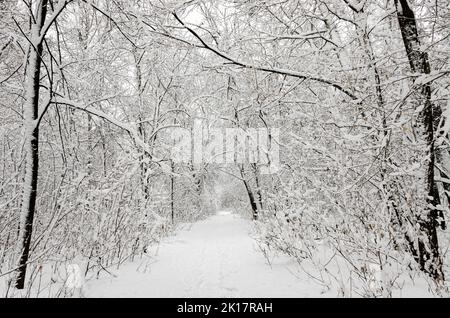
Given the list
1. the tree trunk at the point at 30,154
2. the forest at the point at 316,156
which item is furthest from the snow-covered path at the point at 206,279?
the tree trunk at the point at 30,154

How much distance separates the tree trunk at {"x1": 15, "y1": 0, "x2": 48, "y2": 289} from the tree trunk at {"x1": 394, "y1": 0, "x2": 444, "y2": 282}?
380cm

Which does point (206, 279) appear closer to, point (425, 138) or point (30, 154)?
point (30, 154)

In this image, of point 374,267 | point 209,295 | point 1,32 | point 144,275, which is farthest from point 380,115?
point 1,32

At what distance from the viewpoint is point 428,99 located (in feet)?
10.6

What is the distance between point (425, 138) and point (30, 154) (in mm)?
4261

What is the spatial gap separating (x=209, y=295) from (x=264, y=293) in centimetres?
64

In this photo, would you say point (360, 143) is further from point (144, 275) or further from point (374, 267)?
point (144, 275)

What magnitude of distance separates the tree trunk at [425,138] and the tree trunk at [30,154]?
3.80 m

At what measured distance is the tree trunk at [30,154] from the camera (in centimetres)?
321

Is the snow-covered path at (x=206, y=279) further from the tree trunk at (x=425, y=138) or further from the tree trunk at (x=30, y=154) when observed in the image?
the tree trunk at (x=425, y=138)

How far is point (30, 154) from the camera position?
3.33 metres

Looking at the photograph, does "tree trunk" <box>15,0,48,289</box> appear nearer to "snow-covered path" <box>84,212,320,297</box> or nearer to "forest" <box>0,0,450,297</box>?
"forest" <box>0,0,450,297</box>

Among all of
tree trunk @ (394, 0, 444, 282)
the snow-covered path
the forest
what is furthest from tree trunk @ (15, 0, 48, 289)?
tree trunk @ (394, 0, 444, 282)

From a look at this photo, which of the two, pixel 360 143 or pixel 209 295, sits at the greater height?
pixel 360 143
